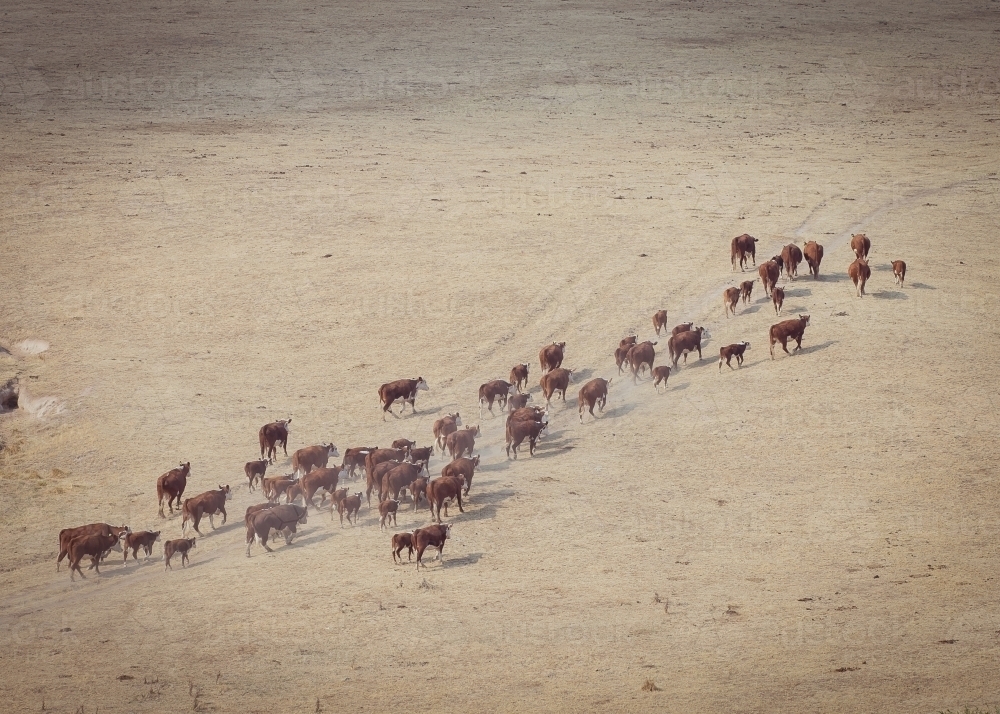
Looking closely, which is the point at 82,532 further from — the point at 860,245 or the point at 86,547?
the point at 860,245

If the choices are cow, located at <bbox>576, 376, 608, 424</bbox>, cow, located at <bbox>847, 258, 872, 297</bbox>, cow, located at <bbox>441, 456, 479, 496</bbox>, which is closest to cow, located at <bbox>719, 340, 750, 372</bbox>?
cow, located at <bbox>576, 376, 608, 424</bbox>

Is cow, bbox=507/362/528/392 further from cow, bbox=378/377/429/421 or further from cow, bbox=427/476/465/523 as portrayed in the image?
cow, bbox=427/476/465/523

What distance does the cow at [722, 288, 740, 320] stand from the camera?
28.5 meters

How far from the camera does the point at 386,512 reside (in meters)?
19.9

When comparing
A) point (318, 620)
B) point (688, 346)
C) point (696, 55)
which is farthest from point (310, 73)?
point (318, 620)

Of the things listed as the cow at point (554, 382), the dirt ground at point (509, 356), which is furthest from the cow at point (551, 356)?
the cow at point (554, 382)

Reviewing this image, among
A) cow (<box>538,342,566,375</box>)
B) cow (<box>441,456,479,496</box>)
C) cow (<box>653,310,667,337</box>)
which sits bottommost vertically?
cow (<box>441,456,479,496</box>)

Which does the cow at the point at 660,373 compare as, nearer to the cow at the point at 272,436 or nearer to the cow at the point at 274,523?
the cow at the point at 272,436

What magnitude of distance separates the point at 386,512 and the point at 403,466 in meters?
1.11

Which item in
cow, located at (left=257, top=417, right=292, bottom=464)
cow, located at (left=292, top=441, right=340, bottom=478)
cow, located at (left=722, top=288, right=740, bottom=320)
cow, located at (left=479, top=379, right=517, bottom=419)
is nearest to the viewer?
cow, located at (left=292, top=441, right=340, bottom=478)

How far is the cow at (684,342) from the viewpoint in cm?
2608

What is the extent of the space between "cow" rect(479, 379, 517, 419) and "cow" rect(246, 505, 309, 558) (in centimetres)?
600

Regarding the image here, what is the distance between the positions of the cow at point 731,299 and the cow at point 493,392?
21.2ft

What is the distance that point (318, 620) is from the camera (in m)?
16.8
